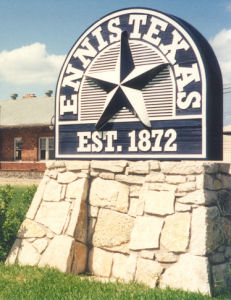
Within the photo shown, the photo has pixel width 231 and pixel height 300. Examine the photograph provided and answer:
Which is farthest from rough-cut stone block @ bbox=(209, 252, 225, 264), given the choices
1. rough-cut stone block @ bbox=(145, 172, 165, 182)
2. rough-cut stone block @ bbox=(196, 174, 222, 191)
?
rough-cut stone block @ bbox=(145, 172, 165, 182)

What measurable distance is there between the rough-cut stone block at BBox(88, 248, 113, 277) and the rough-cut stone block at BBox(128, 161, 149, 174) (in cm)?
142

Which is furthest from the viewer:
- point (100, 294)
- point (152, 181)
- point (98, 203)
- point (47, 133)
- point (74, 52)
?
point (47, 133)

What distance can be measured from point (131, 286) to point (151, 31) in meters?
3.96

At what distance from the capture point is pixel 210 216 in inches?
230

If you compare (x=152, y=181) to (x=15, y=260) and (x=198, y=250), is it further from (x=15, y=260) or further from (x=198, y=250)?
(x=15, y=260)

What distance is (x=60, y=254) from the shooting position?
6727 mm

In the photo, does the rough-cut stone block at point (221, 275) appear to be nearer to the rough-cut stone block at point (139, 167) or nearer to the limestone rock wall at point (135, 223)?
the limestone rock wall at point (135, 223)

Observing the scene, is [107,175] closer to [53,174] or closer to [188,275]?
[53,174]

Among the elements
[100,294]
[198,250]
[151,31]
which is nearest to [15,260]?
[100,294]

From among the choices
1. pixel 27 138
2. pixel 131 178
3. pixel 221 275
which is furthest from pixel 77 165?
pixel 27 138

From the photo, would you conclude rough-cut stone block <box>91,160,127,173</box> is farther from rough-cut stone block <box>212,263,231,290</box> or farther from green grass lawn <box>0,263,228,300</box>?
rough-cut stone block <box>212,263,231,290</box>

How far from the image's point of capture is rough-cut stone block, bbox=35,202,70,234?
23.1ft

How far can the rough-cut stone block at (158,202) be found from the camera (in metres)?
6.08

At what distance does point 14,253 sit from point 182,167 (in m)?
3.37
